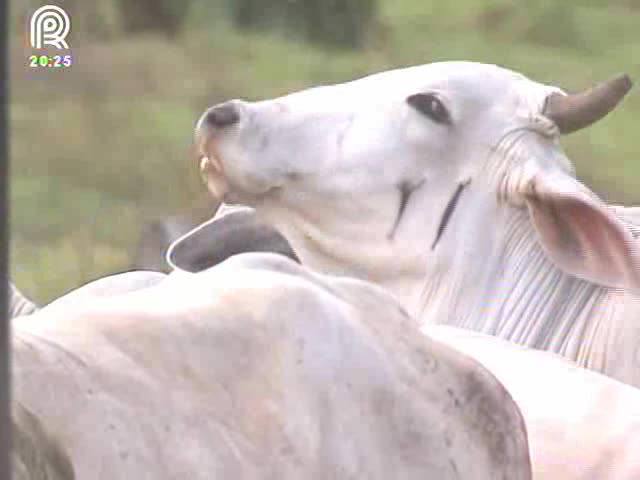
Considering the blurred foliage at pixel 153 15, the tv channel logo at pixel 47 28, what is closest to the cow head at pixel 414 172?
the tv channel logo at pixel 47 28

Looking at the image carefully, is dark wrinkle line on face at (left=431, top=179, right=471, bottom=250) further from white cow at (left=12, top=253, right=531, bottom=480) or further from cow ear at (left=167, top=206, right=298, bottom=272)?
white cow at (left=12, top=253, right=531, bottom=480)

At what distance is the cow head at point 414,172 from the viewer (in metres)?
2.65

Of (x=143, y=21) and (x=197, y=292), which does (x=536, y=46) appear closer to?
(x=143, y=21)

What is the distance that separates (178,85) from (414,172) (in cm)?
550

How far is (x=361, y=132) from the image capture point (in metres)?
2.67

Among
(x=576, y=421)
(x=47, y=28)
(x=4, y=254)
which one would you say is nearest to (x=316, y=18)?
(x=47, y=28)

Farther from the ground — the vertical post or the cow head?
the vertical post

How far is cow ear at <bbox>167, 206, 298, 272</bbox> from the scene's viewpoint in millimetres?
2523

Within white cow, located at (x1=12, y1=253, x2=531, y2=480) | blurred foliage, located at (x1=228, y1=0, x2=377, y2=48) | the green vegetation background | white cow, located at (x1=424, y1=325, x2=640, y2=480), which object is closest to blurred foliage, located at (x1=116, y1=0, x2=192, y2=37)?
the green vegetation background

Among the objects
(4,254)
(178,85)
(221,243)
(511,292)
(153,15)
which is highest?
(4,254)

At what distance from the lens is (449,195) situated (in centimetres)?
268

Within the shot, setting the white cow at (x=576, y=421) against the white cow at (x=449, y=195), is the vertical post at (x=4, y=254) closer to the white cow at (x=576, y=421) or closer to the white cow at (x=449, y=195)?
the white cow at (x=576, y=421)

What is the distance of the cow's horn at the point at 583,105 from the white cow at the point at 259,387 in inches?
41.4

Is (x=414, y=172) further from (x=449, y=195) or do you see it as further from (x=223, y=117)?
(x=223, y=117)
